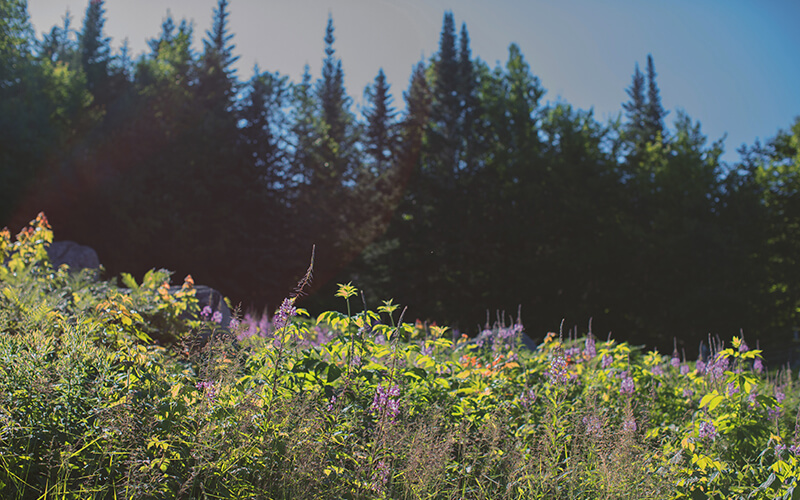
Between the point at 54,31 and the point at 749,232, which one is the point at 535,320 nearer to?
the point at 749,232

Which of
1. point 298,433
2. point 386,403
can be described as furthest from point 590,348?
point 298,433

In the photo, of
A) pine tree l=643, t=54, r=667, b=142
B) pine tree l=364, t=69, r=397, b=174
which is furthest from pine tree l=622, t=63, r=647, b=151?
pine tree l=364, t=69, r=397, b=174

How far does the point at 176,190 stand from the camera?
1872 cm

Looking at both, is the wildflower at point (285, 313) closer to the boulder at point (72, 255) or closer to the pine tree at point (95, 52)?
the boulder at point (72, 255)

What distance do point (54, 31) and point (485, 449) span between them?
43112 millimetres

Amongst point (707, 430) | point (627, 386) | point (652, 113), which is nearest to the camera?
point (707, 430)

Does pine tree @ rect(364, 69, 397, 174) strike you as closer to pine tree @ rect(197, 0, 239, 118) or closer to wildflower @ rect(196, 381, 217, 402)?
pine tree @ rect(197, 0, 239, 118)

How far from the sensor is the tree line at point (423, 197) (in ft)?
58.9

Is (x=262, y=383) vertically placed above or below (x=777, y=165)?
below

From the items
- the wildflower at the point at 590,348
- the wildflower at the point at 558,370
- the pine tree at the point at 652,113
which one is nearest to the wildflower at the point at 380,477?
the wildflower at the point at 558,370

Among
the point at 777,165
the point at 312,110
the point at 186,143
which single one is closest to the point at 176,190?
the point at 186,143

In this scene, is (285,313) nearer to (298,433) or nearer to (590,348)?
(298,433)

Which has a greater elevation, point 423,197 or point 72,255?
point 423,197

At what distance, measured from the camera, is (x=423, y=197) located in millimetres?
21969
